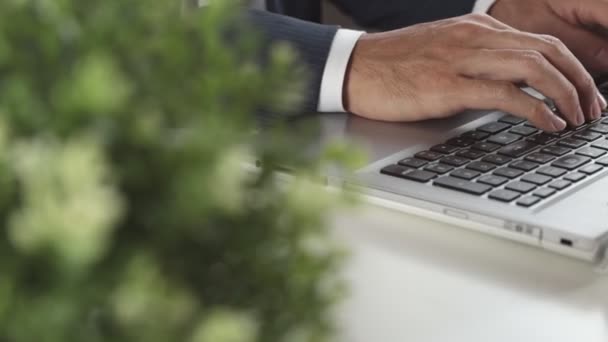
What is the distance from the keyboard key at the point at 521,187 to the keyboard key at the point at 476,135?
0.36 ft

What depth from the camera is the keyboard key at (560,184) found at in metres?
0.62

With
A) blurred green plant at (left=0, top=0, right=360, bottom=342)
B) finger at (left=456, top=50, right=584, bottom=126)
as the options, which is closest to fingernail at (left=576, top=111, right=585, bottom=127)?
finger at (left=456, top=50, right=584, bottom=126)

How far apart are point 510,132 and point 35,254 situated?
0.59 meters

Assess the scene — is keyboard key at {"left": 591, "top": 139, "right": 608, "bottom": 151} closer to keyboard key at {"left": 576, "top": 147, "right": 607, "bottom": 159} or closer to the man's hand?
keyboard key at {"left": 576, "top": 147, "right": 607, "bottom": 159}

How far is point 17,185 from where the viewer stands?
9.0 inches

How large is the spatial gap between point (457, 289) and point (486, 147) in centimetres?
21

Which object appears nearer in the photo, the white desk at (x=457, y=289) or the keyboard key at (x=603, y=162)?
the white desk at (x=457, y=289)

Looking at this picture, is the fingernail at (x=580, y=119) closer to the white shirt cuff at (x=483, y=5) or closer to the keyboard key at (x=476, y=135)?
the keyboard key at (x=476, y=135)

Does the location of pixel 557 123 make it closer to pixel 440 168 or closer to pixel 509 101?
pixel 509 101

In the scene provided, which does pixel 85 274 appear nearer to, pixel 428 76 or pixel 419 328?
pixel 419 328

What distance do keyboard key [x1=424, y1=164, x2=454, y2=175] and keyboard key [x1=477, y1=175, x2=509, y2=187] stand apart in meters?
0.03

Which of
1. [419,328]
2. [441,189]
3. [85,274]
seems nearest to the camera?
[85,274]

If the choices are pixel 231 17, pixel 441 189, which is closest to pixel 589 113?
pixel 441 189

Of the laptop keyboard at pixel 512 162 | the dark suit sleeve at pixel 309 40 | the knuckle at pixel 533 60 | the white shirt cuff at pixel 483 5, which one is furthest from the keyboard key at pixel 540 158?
the white shirt cuff at pixel 483 5
